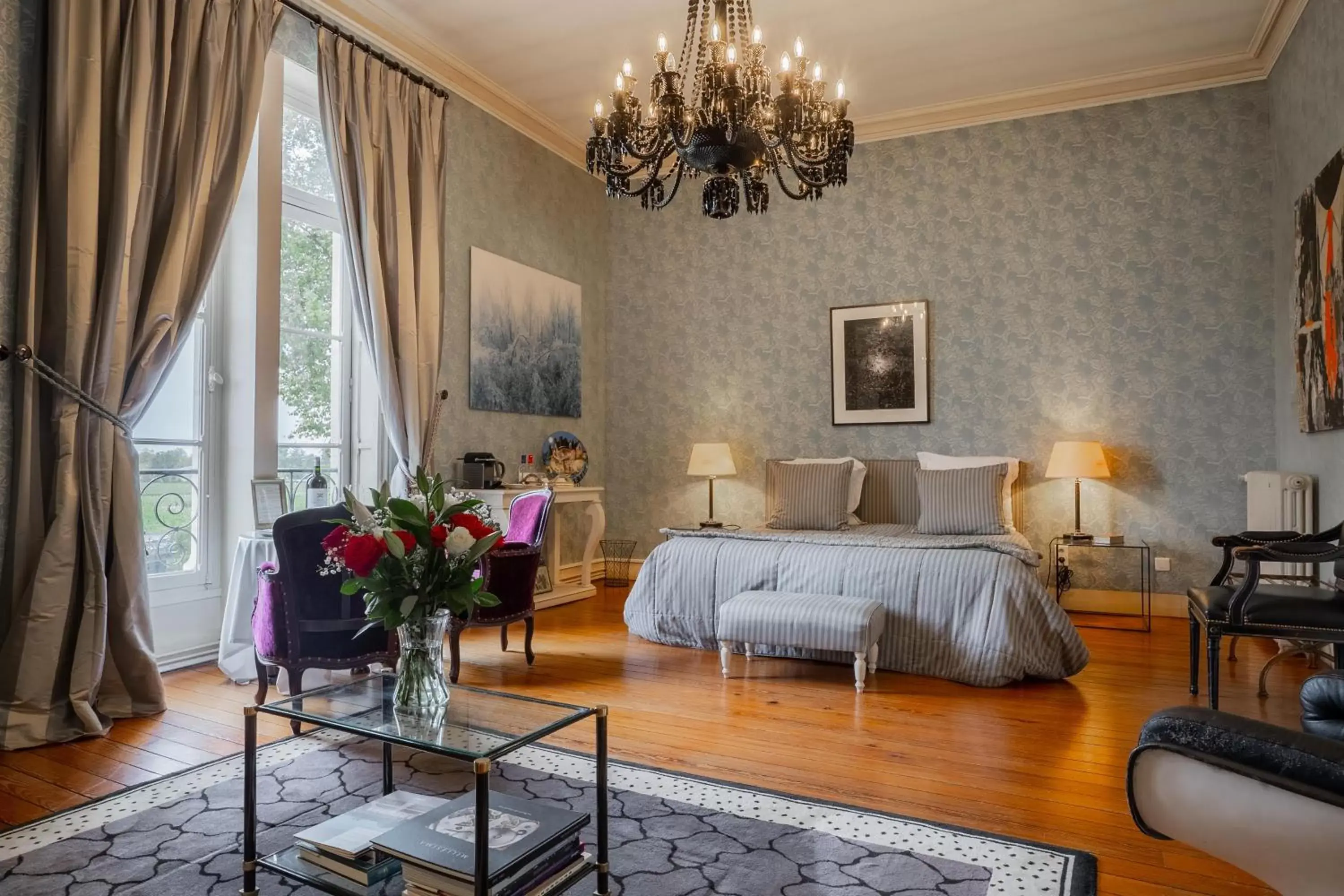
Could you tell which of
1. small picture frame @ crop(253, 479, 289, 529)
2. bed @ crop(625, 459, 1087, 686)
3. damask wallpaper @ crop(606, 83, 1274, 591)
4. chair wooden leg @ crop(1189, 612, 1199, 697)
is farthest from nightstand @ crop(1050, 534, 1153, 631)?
small picture frame @ crop(253, 479, 289, 529)

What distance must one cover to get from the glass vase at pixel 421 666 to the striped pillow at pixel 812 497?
143 inches

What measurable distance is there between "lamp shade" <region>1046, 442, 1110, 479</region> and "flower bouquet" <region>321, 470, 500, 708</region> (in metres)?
4.15

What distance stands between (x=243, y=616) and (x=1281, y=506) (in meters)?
5.08

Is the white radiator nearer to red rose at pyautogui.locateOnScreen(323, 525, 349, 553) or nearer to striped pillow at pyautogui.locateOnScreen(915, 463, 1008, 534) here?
striped pillow at pyautogui.locateOnScreen(915, 463, 1008, 534)

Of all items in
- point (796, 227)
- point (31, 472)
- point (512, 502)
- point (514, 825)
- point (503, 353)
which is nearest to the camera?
point (514, 825)

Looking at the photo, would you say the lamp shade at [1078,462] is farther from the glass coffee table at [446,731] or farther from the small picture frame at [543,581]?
the glass coffee table at [446,731]

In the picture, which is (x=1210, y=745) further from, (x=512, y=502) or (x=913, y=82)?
(x=913, y=82)

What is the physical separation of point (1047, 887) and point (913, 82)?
4903mm

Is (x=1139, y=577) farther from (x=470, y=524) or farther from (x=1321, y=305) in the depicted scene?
(x=470, y=524)

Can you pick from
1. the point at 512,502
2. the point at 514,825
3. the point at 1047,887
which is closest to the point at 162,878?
the point at 514,825

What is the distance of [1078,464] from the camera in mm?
5062

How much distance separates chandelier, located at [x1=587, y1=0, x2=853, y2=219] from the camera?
9.60 ft

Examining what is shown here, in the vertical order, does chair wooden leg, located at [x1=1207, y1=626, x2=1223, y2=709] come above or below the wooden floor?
above

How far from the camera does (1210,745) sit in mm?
1248
